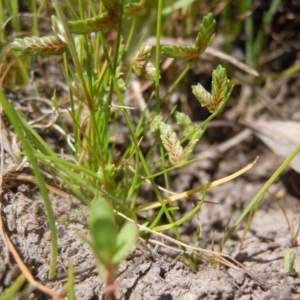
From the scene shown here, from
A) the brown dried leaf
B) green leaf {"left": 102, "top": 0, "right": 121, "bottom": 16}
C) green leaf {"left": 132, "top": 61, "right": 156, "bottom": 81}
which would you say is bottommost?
the brown dried leaf

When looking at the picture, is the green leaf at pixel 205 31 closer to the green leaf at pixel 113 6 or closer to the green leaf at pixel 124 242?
the green leaf at pixel 113 6

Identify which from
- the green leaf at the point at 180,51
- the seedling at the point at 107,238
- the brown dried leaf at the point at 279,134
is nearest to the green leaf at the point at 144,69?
the green leaf at the point at 180,51

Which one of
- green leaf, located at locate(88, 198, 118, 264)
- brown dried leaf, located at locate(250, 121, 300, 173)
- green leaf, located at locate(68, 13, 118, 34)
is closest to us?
green leaf, located at locate(88, 198, 118, 264)

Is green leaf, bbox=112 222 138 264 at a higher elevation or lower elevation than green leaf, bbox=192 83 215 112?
lower

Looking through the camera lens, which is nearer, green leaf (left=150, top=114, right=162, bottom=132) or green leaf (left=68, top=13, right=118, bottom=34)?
green leaf (left=68, top=13, right=118, bottom=34)

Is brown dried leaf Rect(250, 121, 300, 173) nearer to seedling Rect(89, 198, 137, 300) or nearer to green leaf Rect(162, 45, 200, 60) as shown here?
green leaf Rect(162, 45, 200, 60)

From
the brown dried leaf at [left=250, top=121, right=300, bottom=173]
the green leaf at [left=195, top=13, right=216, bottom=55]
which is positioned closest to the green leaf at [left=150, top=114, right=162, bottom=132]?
the green leaf at [left=195, top=13, right=216, bottom=55]
